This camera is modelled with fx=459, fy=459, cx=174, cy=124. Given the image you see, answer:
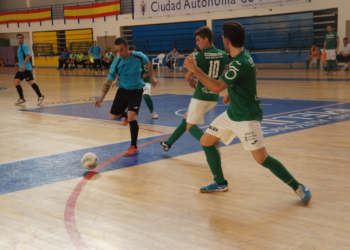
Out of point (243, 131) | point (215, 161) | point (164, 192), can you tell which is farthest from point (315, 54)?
point (243, 131)

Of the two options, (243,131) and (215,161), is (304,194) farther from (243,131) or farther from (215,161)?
(215,161)

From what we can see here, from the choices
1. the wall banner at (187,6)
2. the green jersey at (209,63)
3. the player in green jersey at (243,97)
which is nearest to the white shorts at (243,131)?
the player in green jersey at (243,97)

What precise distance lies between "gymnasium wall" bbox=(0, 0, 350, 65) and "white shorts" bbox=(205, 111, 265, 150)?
2187 centimetres

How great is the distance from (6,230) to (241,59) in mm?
2631

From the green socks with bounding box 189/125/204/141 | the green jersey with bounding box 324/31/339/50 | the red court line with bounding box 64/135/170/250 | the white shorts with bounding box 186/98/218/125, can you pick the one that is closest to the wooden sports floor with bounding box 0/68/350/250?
the red court line with bounding box 64/135/170/250

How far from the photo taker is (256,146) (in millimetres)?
4453

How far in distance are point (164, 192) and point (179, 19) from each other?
90.5ft

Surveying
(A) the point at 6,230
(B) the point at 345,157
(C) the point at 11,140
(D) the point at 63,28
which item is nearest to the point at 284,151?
(B) the point at 345,157

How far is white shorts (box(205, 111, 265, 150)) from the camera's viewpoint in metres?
4.45

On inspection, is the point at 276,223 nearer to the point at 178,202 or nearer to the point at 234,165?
the point at 178,202

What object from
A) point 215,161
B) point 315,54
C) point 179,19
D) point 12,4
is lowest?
point 215,161

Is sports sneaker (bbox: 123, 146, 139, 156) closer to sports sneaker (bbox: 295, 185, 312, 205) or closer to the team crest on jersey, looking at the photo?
sports sneaker (bbox: 295, 185, 312, 205)

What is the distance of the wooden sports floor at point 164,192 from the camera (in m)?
3.73

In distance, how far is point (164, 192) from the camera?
198 inches
